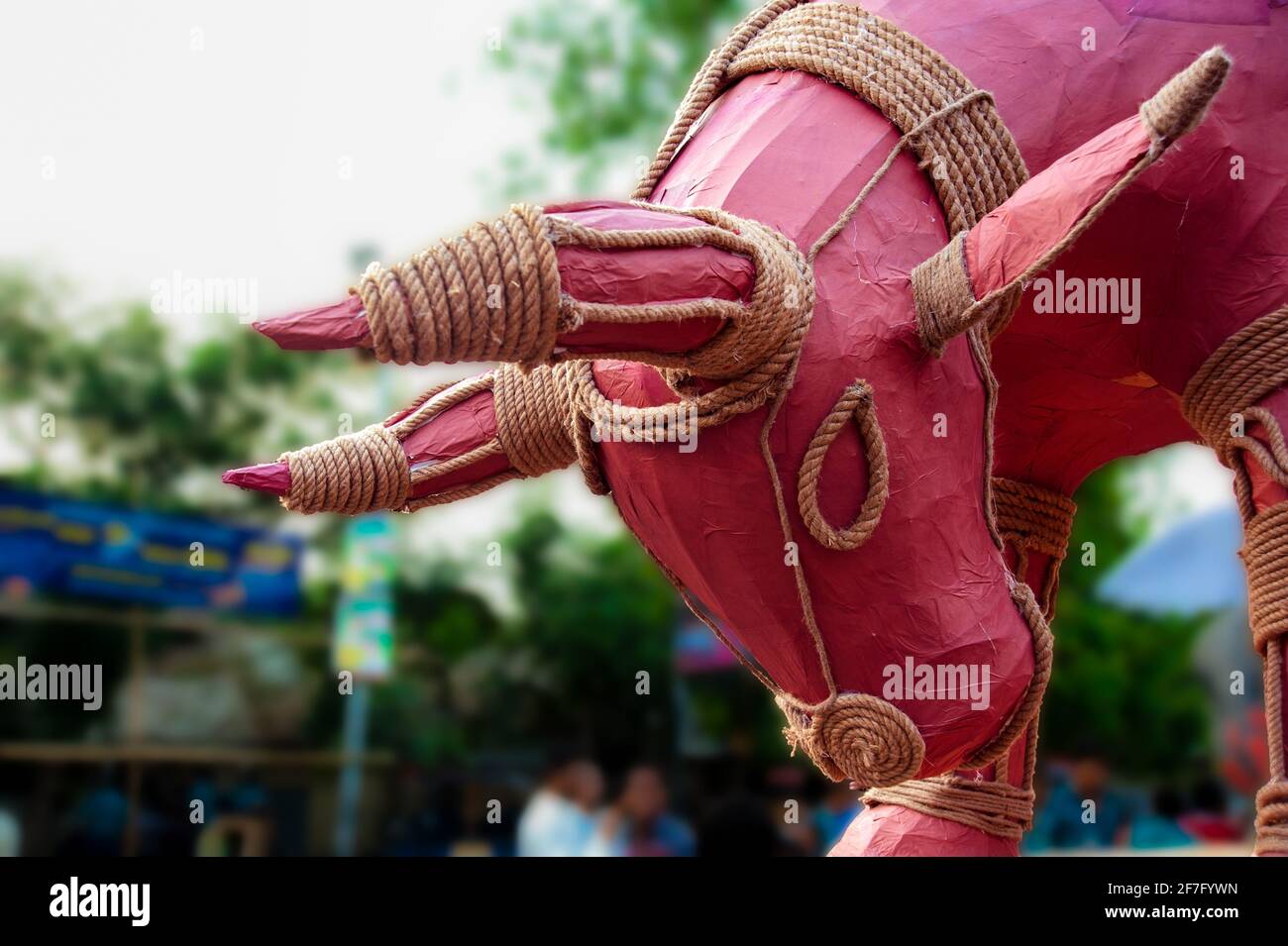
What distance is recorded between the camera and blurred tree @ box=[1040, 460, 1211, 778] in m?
13.2

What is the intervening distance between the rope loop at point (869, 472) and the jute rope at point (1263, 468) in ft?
3.08

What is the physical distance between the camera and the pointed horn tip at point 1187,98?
2379 mm

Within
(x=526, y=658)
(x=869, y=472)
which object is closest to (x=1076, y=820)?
(x=526, y=658)

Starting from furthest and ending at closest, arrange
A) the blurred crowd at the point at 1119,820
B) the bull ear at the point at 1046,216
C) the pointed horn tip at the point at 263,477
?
the blurred crowd at the point at 1119,820
the pointed horn tip at the point at 263,477
the bull ear at the point at 1046,216

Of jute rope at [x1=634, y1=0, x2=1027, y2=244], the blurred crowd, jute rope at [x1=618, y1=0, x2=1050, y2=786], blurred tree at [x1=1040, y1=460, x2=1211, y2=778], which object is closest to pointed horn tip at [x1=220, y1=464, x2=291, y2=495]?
jute rope at [x1=618, y1=0, x2=1050, y2=786]

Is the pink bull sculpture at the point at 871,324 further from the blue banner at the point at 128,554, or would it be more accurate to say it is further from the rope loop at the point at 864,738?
the blue banner at the point at 128,554

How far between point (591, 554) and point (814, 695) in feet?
38.1

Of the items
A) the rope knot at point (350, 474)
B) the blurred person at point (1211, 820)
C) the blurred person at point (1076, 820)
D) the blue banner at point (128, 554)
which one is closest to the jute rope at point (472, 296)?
the rope knot at point (350, 474)

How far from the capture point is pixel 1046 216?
2.69m

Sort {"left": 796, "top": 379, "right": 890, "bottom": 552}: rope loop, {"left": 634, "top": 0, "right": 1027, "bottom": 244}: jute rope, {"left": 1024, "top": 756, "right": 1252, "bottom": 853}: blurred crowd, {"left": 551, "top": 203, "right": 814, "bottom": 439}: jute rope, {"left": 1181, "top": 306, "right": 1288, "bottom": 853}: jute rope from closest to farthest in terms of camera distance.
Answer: {"left": 551, "top": 203, "right": 814, "bottom": 439}: jute rope
{"left": 796, "top": 379, "right": 890, "bottom": 552}: rope loop
{"left": 634, "top": 0, "right": 1027, "bottom": 244}: jute rope
{"left": 1181, "top": 306, "right": 1288, "bottom": 853}: jute rope
{"left": 1024, "top": 756, "right": 1252, "bottom": 853}: blurred crowd

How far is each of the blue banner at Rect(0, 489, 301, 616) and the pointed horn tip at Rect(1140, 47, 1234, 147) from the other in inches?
314

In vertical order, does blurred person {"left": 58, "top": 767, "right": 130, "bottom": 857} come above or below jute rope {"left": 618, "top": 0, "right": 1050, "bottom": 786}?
below

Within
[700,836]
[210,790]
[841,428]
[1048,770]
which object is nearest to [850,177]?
[841,428]

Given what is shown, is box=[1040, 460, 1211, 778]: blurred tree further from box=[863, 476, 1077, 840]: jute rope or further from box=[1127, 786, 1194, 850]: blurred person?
box=[863, 476, 1077, 840]: jute rope
